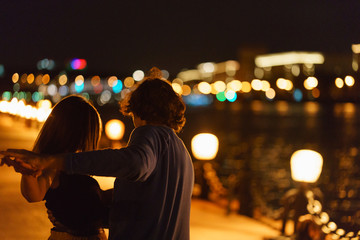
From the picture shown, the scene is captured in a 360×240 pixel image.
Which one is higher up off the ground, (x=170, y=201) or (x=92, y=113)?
(x=92, y=113)

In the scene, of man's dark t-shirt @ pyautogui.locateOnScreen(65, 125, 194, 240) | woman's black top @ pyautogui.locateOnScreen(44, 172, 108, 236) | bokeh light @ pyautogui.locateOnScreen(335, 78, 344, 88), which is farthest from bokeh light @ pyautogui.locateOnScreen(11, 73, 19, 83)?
man's dark t-shirt @ pyautogui.locateOnScreen(65, 125, 194, 240)

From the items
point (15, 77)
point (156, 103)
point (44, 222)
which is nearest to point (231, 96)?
point (15, 77)

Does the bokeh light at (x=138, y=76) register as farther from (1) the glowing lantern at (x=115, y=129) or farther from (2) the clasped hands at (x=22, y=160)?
(1) the glowing lantern at (x=115, y=129)

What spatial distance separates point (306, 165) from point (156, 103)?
3891 millimetres

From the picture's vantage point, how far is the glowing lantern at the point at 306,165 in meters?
5.69

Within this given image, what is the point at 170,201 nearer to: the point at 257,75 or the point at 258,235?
the point at 258,235

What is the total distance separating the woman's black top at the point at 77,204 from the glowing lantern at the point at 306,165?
3802 millimetres

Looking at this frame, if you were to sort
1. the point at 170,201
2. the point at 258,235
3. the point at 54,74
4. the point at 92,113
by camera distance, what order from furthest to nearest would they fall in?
the point at 54,74
the point at 258,235
the point at 92,113
the point at 170,201

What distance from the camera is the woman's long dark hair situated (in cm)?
230

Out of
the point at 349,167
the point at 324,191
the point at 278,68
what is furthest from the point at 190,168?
the point at 278,68

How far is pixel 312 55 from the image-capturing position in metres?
166

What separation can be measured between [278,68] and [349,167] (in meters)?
148

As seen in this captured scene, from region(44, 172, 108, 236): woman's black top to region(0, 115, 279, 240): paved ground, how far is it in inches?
143

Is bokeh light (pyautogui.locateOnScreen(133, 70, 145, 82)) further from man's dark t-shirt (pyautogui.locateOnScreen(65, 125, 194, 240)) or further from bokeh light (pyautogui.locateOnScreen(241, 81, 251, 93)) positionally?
bokeh light (pyautogui.locateOnScreen(241, 81, 251, 93))
